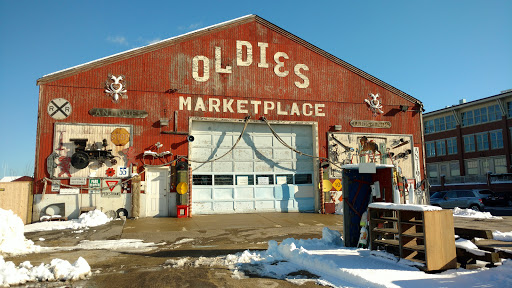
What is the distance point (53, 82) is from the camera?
15.2 m

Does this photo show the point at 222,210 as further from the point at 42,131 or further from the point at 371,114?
the point at 371,114

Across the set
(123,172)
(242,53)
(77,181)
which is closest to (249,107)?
(242,53)

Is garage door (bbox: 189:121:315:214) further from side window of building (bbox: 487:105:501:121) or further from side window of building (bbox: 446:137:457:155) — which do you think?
side window of building (bbox: 446:137:457:155)

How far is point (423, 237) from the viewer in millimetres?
6141

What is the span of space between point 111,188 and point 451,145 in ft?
128

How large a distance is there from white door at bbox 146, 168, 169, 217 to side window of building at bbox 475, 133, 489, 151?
35.4m

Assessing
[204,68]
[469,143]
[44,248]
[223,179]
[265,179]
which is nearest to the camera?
[44,248]

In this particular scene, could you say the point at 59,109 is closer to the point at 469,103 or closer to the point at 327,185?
the point at 327,185

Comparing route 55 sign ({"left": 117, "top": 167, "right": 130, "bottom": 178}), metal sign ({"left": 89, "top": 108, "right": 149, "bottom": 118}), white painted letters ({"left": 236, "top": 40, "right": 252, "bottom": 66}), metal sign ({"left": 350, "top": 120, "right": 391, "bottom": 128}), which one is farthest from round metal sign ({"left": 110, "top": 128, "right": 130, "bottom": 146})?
metal sign ({"left": 350, "top": 120, "right": 391, "bottom": 128})

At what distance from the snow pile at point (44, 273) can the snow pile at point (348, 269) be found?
71.7 inches

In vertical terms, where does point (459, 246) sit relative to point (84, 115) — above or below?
below

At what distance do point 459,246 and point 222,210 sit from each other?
38.1ft

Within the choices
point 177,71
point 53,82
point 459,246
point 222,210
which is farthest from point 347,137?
point 53,82

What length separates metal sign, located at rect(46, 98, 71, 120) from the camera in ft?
49.3
